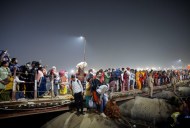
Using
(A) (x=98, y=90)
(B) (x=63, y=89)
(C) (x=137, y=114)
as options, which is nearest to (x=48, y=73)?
(B) (x=63, y=89)

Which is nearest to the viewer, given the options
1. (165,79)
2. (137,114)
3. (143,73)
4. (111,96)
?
(111,96)

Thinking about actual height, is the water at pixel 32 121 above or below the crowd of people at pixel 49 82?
below

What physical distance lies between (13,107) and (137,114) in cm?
1235

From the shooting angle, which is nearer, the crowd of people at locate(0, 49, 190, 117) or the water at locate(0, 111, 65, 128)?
the crowd of people at locate(0, 49, 190, 117)

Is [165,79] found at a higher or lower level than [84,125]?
higher

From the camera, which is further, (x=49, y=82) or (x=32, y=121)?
(x=49, y=82)

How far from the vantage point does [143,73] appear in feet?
A: 68.8

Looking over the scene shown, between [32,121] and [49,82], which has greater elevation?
[49,82]

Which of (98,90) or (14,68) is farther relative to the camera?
(98,90)

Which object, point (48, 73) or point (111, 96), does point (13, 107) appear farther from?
point (111, 96)

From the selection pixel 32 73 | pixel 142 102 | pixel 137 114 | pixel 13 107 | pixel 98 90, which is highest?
pixel 32 73

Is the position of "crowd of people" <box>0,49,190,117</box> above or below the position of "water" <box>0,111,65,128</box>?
above

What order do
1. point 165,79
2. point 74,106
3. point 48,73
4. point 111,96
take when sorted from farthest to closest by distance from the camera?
point 165,79, point 111,96, point 48,73, point 74,106

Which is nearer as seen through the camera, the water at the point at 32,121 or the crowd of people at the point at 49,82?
the crowd of people at the point at 49,82
